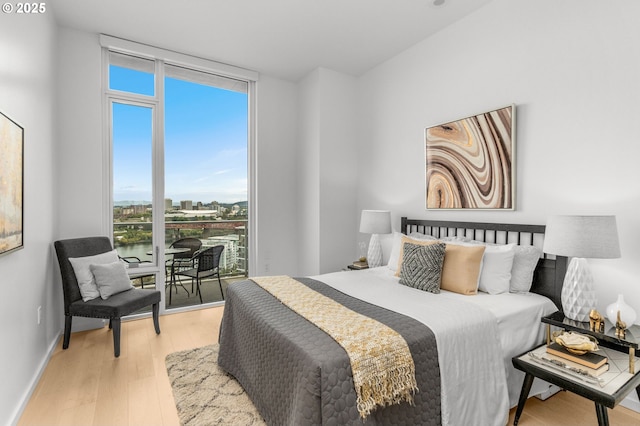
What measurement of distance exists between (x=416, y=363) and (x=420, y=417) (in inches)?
10.3

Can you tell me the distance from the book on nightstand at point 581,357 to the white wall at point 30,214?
Result: 10.0 feet

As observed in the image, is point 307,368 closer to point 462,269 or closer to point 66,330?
point 462,269

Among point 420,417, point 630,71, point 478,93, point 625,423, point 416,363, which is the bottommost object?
point 625,423

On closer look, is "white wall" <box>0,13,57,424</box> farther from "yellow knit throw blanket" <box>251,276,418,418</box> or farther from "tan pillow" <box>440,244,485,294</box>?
"tan pillow" <box>440,244,485,294</box>

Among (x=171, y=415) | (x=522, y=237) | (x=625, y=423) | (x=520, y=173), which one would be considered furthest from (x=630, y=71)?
(x=171, y=415)

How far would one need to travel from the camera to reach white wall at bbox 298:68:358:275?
4.09m

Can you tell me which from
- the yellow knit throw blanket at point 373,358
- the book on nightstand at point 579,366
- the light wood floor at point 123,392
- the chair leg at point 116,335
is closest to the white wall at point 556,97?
the book on nightstand at point 579,366

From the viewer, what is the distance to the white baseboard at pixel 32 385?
1883 millimetres

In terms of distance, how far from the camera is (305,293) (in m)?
2.27

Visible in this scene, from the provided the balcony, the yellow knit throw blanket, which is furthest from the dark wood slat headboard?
the balcony

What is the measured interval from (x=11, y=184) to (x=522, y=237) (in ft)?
11.6

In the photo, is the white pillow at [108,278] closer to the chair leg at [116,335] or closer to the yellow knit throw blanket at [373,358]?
the chair leg at [116,335]

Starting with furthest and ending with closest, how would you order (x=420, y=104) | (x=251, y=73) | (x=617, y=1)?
1. (x=251, y=73)
2. (x=420, y=104)
3. (x=617, y=1)

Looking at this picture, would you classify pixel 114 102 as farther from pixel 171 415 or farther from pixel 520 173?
pixel 520 173
